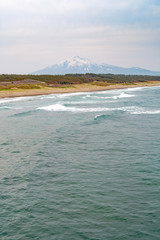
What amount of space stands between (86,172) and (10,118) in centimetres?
2469

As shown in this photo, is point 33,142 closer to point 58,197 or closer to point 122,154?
point 122,154

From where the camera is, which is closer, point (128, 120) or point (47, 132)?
point (47, 132)

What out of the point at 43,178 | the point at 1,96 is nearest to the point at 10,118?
the point at 43,178

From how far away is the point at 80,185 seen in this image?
48.2 feet

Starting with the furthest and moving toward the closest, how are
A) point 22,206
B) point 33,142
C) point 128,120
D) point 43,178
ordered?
point 128,120, point 33,142, point 43,178, point 22,206

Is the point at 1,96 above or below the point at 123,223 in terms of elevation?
above

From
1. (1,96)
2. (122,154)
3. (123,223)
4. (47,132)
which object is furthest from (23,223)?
(1,96)

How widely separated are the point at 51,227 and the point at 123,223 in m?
2.76

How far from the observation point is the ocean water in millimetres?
10688

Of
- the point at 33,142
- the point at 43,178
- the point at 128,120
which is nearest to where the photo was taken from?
the point at 43,178

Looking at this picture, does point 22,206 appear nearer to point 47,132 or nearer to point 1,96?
point 47,132

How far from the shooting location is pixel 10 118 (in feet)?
128

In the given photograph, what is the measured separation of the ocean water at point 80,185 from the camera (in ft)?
35.1

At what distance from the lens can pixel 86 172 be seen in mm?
16609
